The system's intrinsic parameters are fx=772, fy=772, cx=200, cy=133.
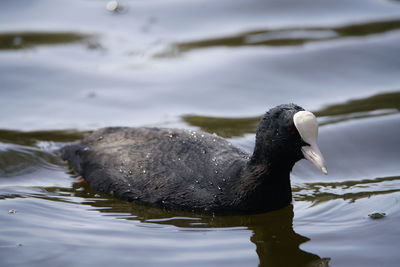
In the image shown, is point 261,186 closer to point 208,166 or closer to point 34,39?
point 208,166

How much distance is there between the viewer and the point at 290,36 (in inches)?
438

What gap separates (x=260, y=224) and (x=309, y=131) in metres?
0.86

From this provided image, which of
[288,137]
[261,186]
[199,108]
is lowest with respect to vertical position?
[261,186]

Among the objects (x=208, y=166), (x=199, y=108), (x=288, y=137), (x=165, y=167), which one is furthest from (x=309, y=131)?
(x=199, y=108)

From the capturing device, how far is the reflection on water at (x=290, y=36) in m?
10.9

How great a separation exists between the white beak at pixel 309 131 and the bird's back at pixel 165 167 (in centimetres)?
70

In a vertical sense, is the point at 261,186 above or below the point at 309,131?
below

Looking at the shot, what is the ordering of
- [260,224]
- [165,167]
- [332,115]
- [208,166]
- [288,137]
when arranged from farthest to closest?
1. [332,115]
2. [165,167]
3. [208,166]
4. [260,224]
5. [288,137]

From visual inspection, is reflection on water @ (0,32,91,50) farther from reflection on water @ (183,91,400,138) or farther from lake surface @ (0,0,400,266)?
reflection on water @ (183,91,400,138)

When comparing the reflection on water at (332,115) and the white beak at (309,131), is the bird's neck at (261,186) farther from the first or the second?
the reflection on water at (332,115)

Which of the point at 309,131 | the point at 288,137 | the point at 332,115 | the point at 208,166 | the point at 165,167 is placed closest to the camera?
the point at 309,131

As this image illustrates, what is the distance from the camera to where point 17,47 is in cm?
1086

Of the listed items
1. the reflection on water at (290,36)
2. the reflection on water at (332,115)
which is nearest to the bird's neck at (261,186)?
the reflection on water at (332,115)

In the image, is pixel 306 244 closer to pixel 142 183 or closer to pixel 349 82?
pixel 142 183
